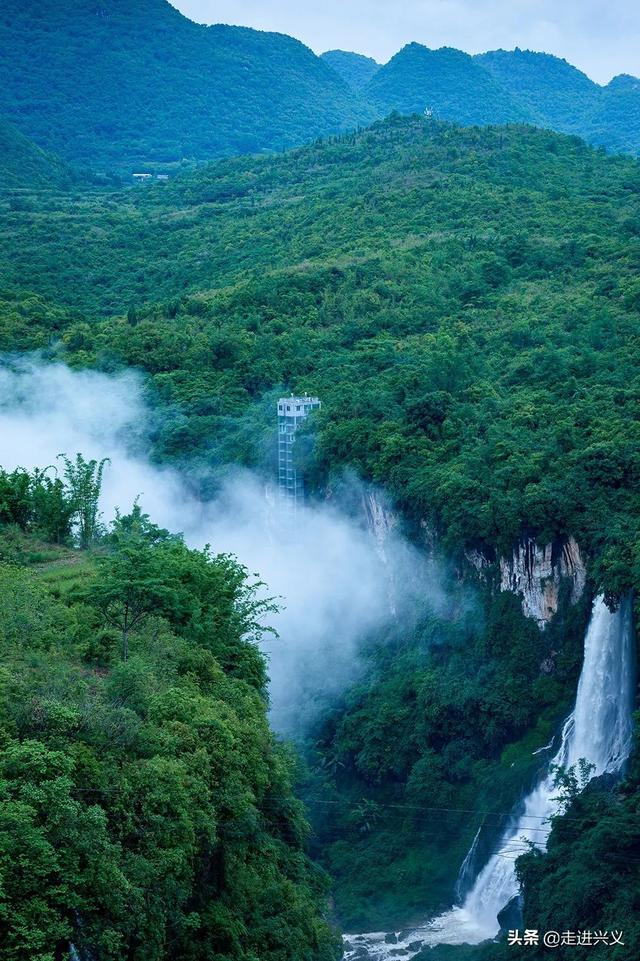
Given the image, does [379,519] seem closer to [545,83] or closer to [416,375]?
[416,375]

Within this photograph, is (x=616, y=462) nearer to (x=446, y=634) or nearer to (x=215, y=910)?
(x=446, y=634)

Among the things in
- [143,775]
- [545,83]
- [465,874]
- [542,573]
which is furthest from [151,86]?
[143,775]

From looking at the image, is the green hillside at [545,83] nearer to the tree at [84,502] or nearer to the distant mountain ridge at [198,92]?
the distant mountain ridge at [198,92]

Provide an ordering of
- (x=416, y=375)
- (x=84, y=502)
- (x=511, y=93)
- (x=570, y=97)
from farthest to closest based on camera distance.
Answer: (x=570, y=97) → (x=511, y=93) → (x=416, y=375) → (x=84, y=502)

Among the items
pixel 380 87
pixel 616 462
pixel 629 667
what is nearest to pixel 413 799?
pixel 629 667

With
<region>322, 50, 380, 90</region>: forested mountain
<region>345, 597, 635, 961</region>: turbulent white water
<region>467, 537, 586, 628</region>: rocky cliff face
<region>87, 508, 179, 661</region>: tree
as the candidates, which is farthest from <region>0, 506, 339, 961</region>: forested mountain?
<region>322, 50, 380, 90</region>: forested mountain

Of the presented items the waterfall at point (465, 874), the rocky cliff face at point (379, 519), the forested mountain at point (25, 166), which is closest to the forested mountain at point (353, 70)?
the forested mountain at point (25, 166)
